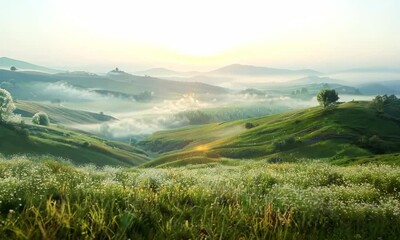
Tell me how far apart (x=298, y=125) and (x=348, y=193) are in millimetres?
156416

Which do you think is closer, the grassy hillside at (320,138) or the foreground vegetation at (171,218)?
the foreground vegetation at (171,218)

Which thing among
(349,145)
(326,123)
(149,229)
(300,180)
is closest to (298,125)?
(326,123)

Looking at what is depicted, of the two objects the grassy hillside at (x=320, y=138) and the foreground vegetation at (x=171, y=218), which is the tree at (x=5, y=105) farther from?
the foreground vegetation at (x=171, y=218)

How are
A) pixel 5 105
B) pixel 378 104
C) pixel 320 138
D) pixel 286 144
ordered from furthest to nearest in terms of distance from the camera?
pixel 378 104
pixel 5 105
pixel 286 144
pixel 320 138

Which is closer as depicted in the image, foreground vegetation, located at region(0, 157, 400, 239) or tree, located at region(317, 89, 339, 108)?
foreground vegetation, located at region(0, 157, 400, 239)

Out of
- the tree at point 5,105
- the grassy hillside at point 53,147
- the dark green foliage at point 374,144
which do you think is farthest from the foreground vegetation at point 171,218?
the tree at point 5,105

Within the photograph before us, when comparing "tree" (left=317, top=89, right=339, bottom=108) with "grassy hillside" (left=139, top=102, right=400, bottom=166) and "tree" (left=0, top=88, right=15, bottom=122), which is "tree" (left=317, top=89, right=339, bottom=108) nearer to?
"grassy hillside" (left=139, top=102, right=400, bottom=166)

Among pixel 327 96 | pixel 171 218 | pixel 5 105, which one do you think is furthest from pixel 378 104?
pixel 171 218

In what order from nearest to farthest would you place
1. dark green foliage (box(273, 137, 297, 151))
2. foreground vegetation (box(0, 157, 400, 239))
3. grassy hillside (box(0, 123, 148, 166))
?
1. foreground vegetation (box(0, 157, 400, 239))
2. dark green foliage (box(273, 137, 297, 151))
3. grassy hillside (box(0, 123, 148, 166))

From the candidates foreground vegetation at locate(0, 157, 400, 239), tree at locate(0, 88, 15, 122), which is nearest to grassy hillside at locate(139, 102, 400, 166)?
tree at locate(0, 88, 15, 122)

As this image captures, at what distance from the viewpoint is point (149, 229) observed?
19.8 feet

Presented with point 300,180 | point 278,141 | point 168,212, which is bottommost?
point 278,141

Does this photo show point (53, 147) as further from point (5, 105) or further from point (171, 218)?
point (171, 218)

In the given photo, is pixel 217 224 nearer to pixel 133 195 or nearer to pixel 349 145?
pixel 133 195
